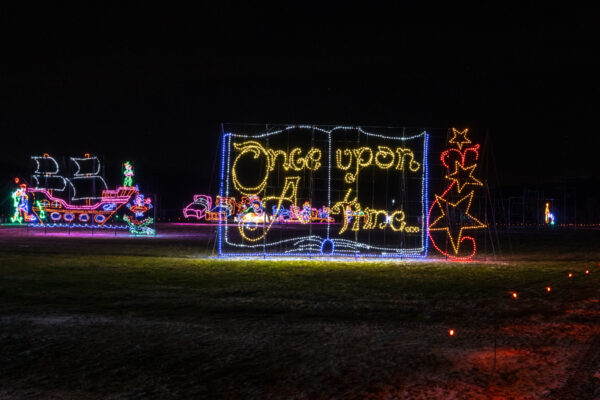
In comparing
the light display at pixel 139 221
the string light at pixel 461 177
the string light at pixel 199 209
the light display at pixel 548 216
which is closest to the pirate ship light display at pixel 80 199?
the light display at pixel 139 221

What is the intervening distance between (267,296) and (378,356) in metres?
4.13

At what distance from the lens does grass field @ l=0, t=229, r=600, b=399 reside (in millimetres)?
5039

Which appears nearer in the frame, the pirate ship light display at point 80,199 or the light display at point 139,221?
the light display at point 139,221

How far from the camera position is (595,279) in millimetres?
12586

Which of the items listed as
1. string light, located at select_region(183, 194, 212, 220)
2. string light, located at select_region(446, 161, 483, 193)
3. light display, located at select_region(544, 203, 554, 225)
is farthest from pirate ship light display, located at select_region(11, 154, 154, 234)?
light display, located at select_region(544, 203, 554, 225)

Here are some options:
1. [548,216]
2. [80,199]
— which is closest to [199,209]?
[80,199]

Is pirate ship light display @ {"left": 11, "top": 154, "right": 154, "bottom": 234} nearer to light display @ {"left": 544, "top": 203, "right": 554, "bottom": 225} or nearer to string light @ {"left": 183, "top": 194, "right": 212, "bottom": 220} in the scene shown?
string light @ {"left": 183, "top": 194, "right": 212, "bottom": 220}

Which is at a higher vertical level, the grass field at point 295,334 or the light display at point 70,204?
the light display at point 70,204

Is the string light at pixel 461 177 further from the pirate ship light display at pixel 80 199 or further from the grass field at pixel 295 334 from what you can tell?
the pirate ship light display at pixel 80 199

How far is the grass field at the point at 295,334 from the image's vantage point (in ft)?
16.5

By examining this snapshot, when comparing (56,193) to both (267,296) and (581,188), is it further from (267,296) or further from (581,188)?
(581,188)

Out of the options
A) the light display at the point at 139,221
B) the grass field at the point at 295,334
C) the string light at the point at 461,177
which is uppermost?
the string light at the point at 461,177

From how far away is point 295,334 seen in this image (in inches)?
276

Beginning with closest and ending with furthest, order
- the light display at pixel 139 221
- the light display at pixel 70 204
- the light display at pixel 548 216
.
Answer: the light display at pixel 139 221, the light display at pixel 70 204, the light display at pixel 548 216
